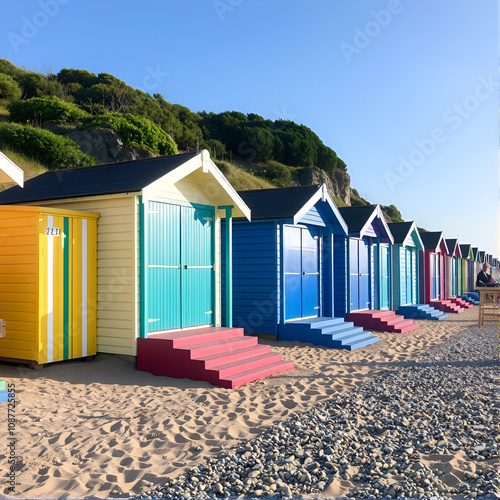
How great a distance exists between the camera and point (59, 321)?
788 centimetres

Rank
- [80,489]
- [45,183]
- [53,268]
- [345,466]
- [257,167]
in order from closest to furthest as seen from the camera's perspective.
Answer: [80,489] < [345,466] < [53,268] < [45,183] < [257,167]

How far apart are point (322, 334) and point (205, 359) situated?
4314 mm

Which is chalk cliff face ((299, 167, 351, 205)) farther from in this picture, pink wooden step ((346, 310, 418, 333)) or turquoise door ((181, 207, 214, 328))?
turquoise door ((181, 207, 214, 328))

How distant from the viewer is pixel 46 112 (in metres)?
25.9

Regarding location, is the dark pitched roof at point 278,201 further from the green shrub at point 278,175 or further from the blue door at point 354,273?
the green shrub at point 278,175

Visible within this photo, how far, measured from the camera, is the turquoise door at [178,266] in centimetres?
856

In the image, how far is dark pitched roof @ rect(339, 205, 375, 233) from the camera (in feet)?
49.9

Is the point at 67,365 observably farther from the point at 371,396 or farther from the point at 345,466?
the point at 345,466

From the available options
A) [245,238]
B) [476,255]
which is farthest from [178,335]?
[476,255]

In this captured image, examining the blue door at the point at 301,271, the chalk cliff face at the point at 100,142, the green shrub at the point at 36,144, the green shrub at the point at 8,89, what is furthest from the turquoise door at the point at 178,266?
the green shrub at the point at 8,89

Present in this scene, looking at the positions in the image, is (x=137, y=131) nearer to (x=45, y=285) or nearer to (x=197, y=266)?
(x=197, y=266)

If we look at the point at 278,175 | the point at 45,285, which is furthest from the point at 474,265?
the point at 45,285

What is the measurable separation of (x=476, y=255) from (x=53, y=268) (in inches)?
1452

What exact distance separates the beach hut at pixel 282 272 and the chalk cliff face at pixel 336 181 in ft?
107
